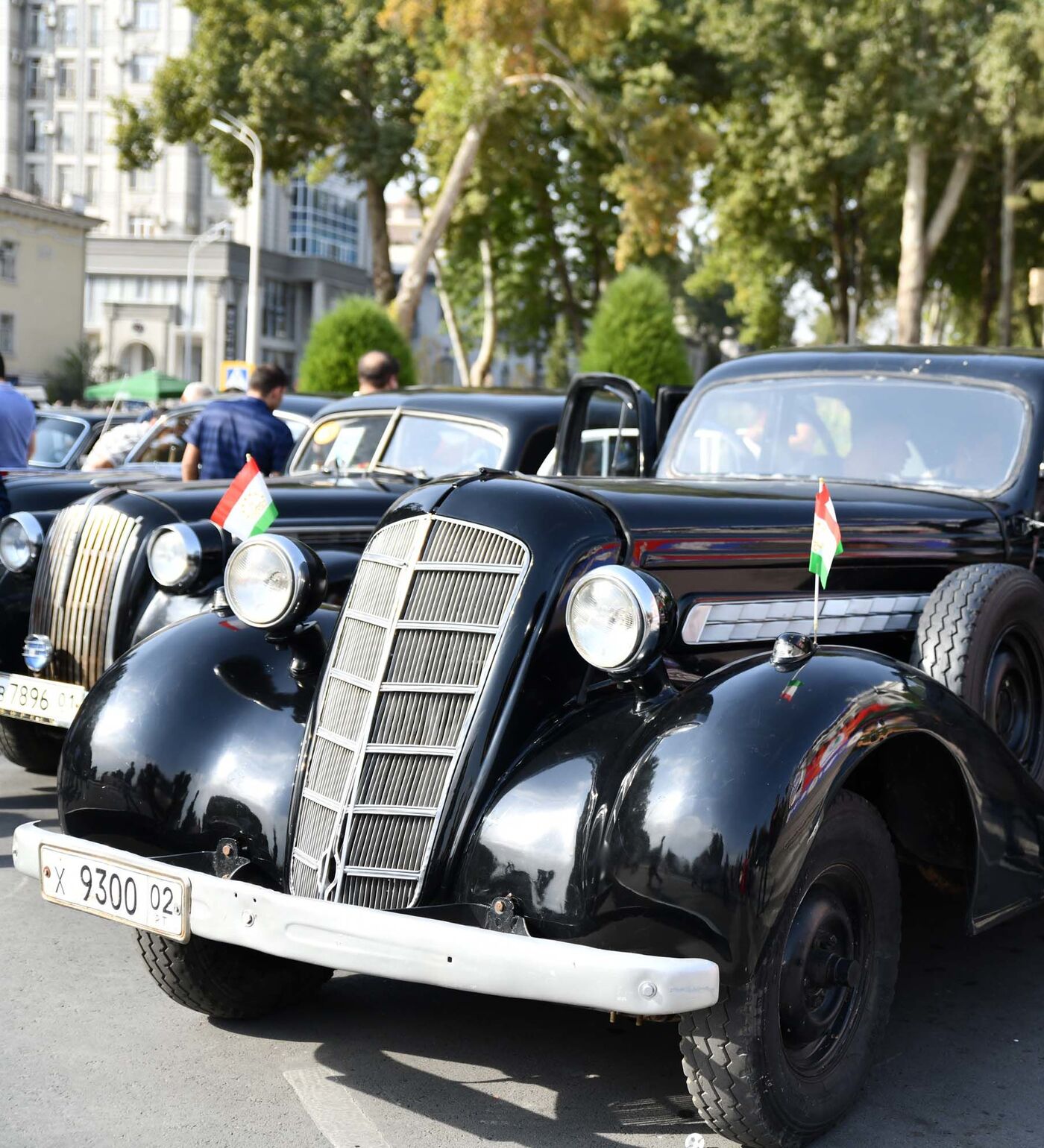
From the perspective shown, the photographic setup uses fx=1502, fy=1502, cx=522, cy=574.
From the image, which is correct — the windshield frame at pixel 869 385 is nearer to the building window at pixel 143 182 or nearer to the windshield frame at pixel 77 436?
the windshield frame at pixel 77 436

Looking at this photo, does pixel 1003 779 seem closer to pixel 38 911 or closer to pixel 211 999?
pixel 211 999

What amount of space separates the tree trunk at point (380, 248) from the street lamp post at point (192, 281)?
26.2m

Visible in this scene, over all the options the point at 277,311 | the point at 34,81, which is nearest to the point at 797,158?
the point at 277,311

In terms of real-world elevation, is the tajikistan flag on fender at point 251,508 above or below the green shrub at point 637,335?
below

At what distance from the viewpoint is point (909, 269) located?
28.2m

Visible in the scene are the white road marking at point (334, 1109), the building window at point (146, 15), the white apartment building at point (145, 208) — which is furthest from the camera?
the building window at point (146, 15)

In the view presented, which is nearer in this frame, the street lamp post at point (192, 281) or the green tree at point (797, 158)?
the green tree at point (797, 158)

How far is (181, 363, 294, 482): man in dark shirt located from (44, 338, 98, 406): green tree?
170 ft

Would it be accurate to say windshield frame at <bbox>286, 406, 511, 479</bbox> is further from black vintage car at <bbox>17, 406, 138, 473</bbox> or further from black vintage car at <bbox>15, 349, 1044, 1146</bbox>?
black vintage car at <bbox>17, 406, 138, 473</bbox>

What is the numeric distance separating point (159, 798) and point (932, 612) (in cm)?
227

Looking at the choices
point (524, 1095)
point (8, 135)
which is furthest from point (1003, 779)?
point (8, 135)

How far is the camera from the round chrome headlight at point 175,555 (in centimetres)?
584

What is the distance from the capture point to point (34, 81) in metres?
77.1

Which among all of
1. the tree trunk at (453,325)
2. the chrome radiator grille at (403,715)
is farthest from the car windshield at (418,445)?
the tree trunk at (453,325)
